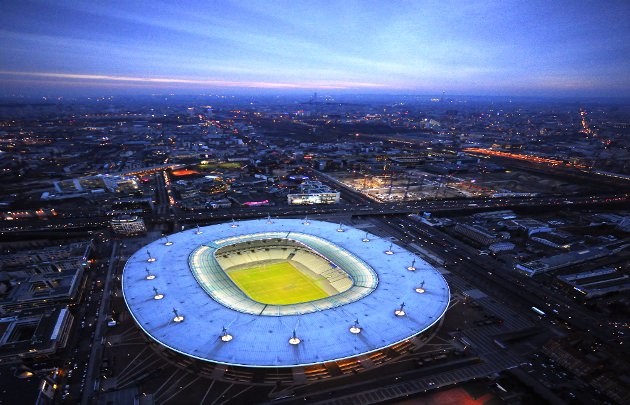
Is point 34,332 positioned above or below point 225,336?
below

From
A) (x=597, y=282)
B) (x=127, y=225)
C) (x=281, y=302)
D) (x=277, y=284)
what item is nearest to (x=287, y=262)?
(x=277, y=284)

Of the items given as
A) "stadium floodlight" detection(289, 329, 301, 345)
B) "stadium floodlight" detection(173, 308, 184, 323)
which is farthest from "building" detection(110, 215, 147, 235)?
"stadium floodlight" detection(289, 329, 301, 345)

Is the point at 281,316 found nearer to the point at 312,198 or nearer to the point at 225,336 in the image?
the point at 225,336

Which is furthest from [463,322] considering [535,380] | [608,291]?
[608,291]

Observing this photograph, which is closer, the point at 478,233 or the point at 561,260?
the point at 561,260

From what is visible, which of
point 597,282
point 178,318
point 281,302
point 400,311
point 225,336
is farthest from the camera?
point 597,282

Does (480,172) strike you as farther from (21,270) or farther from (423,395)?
(21,270)

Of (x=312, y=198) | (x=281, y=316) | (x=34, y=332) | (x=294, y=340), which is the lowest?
(x=34, y=332)
